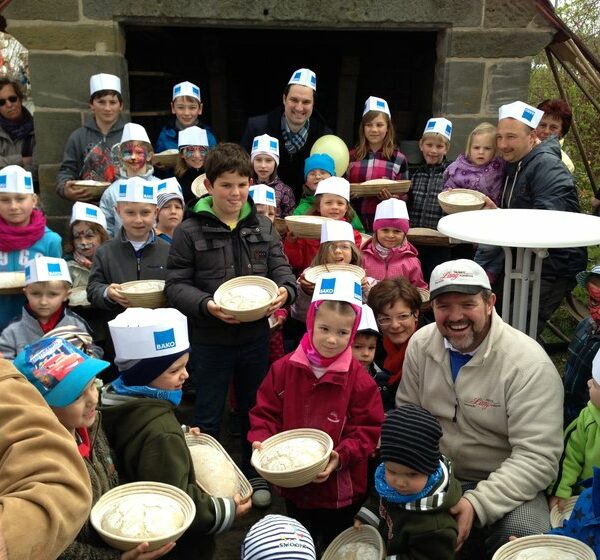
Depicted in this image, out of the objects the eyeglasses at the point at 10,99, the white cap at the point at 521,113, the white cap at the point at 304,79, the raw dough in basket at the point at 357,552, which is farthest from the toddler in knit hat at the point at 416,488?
the eyeglasses at the point at 10,99

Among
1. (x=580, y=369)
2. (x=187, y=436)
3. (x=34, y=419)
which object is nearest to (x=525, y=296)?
(x=580, y=369)

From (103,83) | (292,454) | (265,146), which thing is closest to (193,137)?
(265,146)

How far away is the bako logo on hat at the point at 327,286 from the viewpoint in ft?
10.3

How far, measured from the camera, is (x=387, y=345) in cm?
387

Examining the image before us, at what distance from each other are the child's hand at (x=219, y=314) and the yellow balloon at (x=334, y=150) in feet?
7.50

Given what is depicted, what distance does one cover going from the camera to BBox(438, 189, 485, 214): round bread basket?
186 inches

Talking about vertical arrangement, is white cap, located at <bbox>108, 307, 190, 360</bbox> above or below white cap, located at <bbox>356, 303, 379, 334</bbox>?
above

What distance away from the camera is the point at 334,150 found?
5426mm

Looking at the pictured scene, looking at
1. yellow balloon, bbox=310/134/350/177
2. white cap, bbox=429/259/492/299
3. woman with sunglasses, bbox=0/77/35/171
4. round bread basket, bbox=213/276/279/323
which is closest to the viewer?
white cap, bbox=429/259/492/299

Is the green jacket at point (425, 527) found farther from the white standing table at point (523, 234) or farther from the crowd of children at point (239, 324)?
the white standing table at point (523, 234)

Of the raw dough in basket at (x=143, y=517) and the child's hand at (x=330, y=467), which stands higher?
the raw dough in basket at (x=143, y=517)

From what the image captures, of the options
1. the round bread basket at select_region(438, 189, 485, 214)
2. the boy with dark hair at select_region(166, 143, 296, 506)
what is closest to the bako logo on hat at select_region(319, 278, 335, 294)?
the boy with dark hair at select_region(166, 143, 296, 506)

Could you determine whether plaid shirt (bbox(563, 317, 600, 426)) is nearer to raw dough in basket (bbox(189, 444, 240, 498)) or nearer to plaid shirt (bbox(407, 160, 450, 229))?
raw dough in basket (bbox(189, 444, 240, 498))

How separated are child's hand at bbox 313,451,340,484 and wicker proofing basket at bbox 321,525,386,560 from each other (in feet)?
0.81
